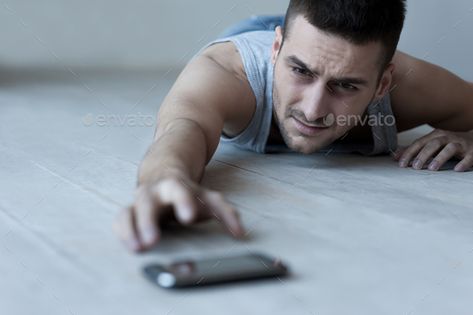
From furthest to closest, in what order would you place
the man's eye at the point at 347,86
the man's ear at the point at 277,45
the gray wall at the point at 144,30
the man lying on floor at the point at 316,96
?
1. the gray wall at the point at 144,30
2. the man's ear at the point at 277,45
3. the man's eye at the point at 347,86
4. the man lying on floor at the point at 316,96

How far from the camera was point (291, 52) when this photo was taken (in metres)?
1.71

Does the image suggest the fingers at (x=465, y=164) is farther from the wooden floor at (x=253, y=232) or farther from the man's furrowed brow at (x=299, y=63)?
the man's furrowed brow at (x=299, y=63)

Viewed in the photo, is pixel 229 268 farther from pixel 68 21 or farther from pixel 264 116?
pixel 68 21

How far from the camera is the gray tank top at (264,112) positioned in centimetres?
185

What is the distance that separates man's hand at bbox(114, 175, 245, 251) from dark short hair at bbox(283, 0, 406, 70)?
67 centimetres

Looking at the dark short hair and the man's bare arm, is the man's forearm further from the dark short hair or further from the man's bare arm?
the dark short hair

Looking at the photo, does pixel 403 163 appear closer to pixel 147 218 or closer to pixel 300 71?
pixel 300 71

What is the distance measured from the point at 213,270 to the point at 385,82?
93cm

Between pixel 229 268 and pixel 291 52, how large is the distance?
741 mm

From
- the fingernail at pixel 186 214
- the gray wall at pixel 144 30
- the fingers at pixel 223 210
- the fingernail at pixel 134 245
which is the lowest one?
the gray wall at pixel 144 30

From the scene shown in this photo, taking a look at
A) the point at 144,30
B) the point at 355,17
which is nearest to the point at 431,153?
the point at 355,17

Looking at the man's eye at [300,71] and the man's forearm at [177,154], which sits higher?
the man's eye at [300,71]

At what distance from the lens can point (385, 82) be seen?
6.07ft

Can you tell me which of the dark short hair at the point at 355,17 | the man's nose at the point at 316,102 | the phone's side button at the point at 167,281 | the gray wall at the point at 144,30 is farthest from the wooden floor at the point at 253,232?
the gray wall at the point at 144,30
